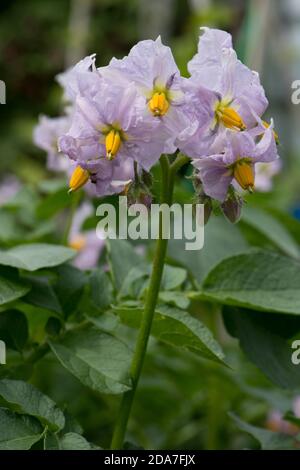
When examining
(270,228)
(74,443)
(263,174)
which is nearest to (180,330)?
(74,443)

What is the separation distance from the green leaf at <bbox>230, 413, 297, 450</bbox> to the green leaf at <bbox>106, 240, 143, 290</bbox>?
21 centimetres

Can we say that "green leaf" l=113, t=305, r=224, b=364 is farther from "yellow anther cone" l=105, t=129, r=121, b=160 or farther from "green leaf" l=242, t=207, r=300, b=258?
"green leaf" l=242, t=207, r=300, b=258

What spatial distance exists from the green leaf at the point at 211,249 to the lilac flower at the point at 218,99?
342 mm

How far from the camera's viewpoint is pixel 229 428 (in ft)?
4.66

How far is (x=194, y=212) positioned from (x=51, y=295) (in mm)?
223

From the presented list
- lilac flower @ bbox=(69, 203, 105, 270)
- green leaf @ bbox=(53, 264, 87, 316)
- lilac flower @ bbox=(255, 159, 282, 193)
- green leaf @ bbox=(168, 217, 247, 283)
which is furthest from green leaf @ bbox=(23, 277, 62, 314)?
lilac flower @ bbox=(255, 159, 282, 193)

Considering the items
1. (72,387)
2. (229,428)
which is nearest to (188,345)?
(72,387)

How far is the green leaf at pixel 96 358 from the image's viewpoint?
75 centimetres

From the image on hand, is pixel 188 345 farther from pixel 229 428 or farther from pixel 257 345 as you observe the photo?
pixel 229 428

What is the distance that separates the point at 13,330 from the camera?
0.86 meters

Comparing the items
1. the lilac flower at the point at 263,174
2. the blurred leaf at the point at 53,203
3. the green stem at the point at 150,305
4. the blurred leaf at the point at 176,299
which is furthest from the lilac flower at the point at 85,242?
the green stem at the point at 150,305

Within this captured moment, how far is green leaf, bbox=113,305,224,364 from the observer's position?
0.74 m

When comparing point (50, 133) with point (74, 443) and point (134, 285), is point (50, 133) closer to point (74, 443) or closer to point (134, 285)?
point (134, 285)

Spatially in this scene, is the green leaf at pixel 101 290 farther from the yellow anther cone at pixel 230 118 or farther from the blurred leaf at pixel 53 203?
the blurred leaf at pixel 53 203
